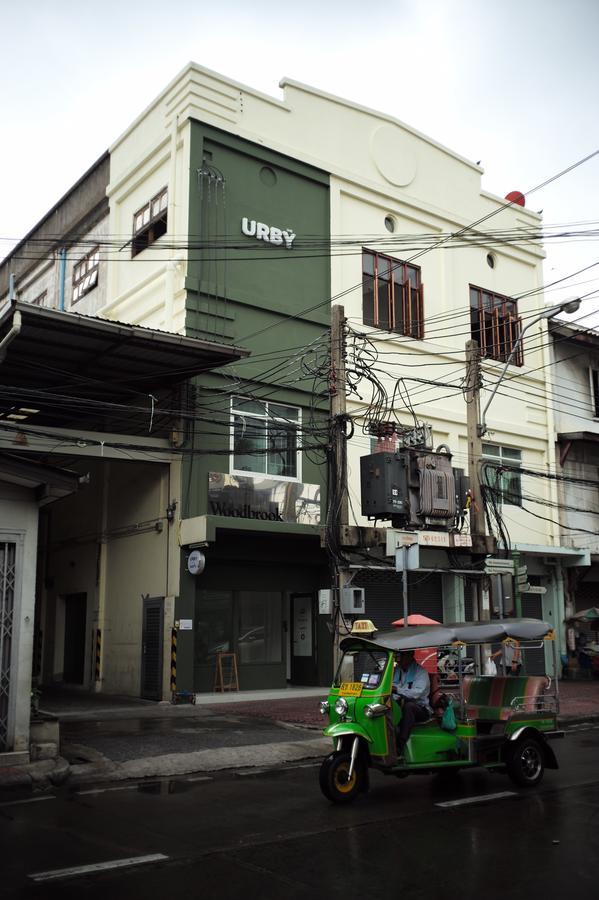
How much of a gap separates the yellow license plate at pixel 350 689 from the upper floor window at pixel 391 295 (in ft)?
51.6

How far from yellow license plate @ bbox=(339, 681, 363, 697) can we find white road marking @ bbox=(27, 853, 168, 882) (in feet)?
10.1

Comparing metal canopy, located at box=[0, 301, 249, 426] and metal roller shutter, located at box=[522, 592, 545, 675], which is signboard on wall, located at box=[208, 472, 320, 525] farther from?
metal roller shutter, located at box=[522, 592, 545, 675]

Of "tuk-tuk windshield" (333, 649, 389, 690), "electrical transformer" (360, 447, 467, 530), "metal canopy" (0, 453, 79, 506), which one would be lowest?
"tuk-tuk windshield" (333, 649, 389, 690)

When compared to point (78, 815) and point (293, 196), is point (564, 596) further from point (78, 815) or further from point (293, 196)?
point (78, 815)

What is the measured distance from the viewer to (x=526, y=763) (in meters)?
10.0

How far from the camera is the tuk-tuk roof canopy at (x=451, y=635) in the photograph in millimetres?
9734

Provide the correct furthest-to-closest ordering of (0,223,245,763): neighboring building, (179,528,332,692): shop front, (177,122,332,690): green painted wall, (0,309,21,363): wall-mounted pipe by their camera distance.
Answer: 1. (179,528,332,692): shop front
2. (177,122,332,690): green painted wall
3. (0,223,245,763): neighboring building
4. (0,309,21,363): wall-mounted pipe

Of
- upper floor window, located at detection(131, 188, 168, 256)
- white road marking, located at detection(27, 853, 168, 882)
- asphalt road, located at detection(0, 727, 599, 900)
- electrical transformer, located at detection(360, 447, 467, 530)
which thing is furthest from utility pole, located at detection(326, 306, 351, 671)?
white road marking, located at detection(27, 853, 168, 882)

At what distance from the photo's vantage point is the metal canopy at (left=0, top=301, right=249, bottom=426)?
17.0m

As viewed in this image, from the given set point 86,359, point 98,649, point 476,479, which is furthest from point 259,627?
point 86,359

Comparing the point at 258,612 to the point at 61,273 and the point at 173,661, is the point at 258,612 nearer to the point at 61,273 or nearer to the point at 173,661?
the point at 173,661

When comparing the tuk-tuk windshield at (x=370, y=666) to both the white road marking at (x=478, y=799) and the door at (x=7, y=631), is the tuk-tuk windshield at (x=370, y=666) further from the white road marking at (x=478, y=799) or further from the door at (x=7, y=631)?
the door at (x=7, y=631)

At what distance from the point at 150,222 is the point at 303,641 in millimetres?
11639

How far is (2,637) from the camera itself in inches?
434
